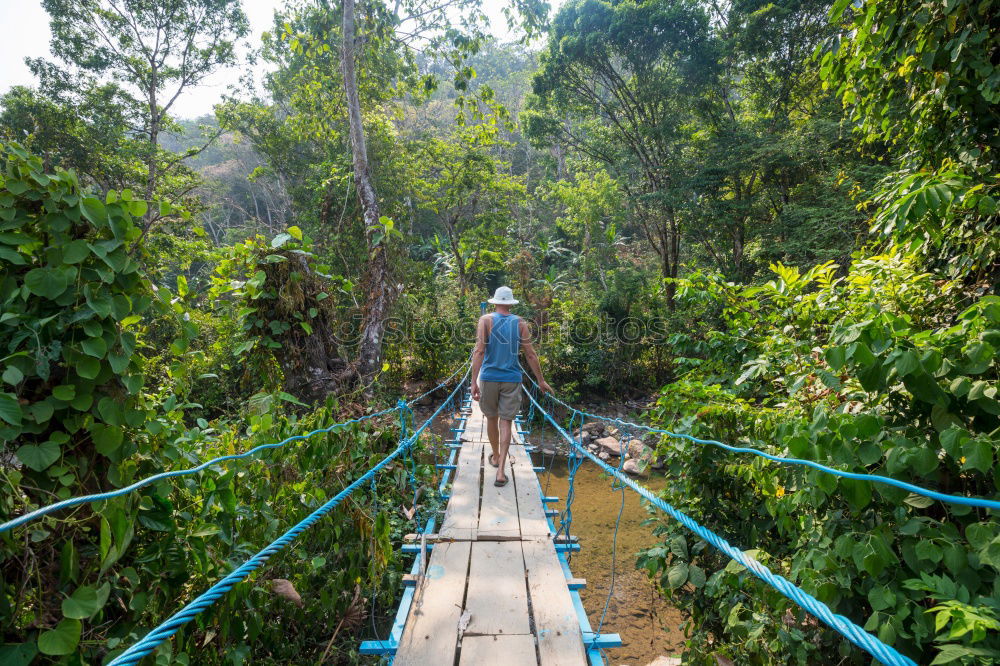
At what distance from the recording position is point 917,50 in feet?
5.55

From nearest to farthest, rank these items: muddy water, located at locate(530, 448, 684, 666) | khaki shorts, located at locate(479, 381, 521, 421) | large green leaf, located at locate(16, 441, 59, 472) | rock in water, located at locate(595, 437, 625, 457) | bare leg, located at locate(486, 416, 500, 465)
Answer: large green leaf, located at locate(16, 441, 59, 472) < muddy water, located at locate(530, 448, 684, 666) < khaki shorts, located at locate(479, 381, 521, 421) < bare leg, located at locate(486, 416, 500, 465) < rock in water, located at locate(595, 437, 625, 457)

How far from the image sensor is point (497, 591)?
69.6 inches

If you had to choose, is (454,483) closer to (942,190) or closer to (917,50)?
(942,190)

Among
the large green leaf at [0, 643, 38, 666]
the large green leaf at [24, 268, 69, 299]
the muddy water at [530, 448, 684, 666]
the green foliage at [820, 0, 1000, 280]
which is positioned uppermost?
the green foliage at [820, 0, 1000, 280]

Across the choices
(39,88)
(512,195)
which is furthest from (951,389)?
(39,88)

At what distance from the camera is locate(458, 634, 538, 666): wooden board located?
1.41 metres

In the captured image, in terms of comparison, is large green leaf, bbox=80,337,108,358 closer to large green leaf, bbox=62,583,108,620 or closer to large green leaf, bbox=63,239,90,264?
large green leaf, bbox=63,239,90,264

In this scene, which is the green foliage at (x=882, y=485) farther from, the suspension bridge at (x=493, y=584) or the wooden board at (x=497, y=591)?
the wooden board at (x=497, y=591)

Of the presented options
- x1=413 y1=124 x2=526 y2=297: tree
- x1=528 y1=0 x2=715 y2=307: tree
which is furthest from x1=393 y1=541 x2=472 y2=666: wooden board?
x1=528 y1=0 x2=715 y2=307: tree

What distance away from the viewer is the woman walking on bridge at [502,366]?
2.79m

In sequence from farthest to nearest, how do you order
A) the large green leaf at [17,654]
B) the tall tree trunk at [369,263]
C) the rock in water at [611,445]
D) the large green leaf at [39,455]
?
the rock in water at [611,445] → the tall tree trunk at [369,263] → the large green leaf at [39,455] → the large green leaf at [17,654]

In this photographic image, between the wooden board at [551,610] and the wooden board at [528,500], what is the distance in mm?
141

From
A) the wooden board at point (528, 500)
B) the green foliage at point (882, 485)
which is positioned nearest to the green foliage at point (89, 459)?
the wooden board at point (528, 500)

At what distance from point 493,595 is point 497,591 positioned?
32 millimetres
